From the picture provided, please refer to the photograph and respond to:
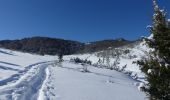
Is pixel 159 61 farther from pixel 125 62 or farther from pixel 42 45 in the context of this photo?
pixel 42 45

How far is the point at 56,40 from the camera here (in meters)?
167

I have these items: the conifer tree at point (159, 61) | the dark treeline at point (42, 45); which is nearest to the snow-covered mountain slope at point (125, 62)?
the conifer tree at point (159, 61)

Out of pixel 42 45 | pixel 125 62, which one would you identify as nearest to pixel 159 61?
pixel 125 62

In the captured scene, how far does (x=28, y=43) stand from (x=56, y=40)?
1684cm

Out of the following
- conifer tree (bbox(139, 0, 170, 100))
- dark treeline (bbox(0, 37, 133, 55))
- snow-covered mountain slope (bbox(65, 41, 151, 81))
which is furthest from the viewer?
dark treeline (bbox(0, 37, 133, 55))

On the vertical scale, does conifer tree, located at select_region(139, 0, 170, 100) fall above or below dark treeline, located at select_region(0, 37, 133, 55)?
below

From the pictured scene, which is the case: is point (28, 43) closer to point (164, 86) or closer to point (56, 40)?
point (56, 40)

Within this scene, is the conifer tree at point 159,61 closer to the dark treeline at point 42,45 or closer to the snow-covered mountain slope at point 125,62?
the snow-covered mountain slope at point 125,62

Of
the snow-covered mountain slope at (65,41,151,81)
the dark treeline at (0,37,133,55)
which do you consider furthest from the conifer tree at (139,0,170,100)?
the dark treeline at (0,37,133,55)

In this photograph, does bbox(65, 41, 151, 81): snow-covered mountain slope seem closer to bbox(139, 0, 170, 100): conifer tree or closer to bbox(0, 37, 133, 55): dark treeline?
bbox(139, 0, 170, 100): conifer tree

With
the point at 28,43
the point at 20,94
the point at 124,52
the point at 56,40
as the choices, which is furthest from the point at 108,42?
the point at 20,94

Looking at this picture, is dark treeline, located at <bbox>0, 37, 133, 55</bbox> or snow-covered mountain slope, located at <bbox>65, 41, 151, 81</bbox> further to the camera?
dark treeline, located at <bbox>0, 37, 133, 55</bbox>

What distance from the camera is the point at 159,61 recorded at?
1124cm

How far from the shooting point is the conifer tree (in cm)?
1087
